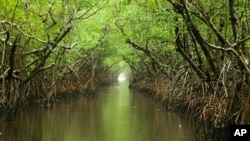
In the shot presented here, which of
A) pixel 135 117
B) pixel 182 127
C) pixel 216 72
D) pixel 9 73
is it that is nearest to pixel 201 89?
pixel 182 127

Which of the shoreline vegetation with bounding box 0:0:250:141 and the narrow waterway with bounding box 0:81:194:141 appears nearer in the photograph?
the shoreline vegetation with bounding box 0:0:250:141

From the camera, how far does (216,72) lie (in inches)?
408

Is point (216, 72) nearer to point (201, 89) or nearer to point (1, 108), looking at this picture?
point (201, 89)

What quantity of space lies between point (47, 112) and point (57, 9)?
4.07 meters

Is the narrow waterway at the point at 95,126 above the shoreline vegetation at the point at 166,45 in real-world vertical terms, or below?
below

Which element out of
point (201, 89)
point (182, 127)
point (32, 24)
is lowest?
point (182, 127)

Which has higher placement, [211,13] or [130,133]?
[211,13]

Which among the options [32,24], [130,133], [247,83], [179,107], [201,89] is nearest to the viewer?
[247,83]

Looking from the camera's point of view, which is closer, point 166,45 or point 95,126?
point 95,126

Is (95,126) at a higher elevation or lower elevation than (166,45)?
lower

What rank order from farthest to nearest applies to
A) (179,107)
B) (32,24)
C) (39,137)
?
(179,107)
(32,24)
(39,137)

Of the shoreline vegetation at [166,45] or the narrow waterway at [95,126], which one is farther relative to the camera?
the narrow waterway at [95,126]

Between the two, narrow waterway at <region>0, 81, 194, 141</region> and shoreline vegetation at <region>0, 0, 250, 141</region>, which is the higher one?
shoreline vegetation at <region>0, 0, 250, 141</region>

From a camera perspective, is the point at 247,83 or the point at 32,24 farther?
the point at 32,24
